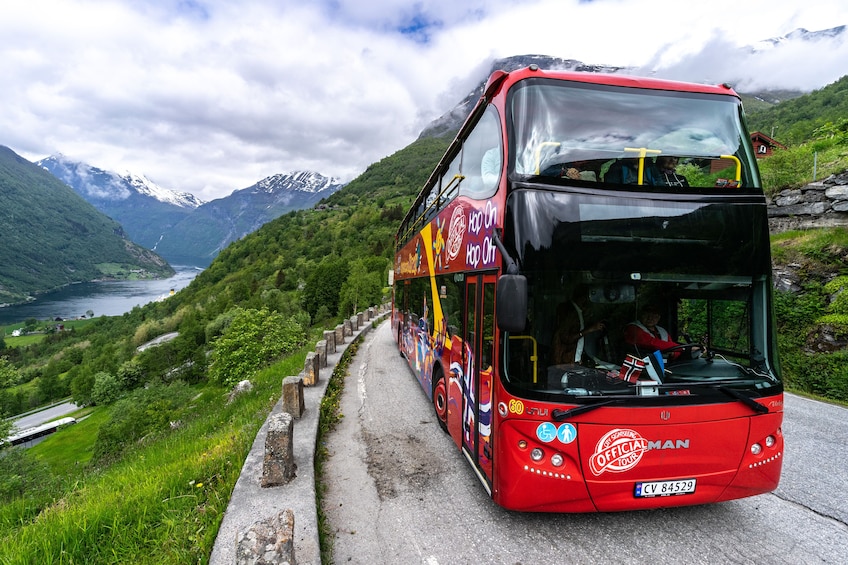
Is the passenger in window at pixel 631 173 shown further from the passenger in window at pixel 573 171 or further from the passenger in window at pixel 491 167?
the passenger in window at pixel 491 167

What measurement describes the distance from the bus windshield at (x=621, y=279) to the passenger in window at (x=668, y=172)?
357mm

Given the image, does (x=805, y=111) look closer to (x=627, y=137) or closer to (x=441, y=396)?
(x=627, y=137)

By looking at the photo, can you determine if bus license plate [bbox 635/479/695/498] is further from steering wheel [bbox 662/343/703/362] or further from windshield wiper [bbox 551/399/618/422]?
steering wheel [bbox 662/343/703/362]

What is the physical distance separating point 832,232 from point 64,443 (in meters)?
55.1

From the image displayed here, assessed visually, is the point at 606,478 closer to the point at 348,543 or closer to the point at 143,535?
the point at 348,543

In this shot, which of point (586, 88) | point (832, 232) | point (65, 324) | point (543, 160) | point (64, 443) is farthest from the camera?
point (65, 324)

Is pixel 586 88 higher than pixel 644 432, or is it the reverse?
pixel 586 88

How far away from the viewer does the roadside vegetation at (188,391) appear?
3955 millimetres

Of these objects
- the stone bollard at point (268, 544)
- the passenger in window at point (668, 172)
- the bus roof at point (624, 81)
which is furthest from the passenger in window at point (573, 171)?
the stone bollard at point (268, 544)

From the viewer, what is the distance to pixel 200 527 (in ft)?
12.8

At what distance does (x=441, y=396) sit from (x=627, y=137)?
4.63 metres

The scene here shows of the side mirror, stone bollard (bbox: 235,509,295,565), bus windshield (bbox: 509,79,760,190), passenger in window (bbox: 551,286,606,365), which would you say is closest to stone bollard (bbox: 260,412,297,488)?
stone bollard (bbox: 235,509,295,565)

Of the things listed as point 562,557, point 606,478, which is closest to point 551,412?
point 606,478

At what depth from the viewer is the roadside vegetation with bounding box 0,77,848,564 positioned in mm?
3955
